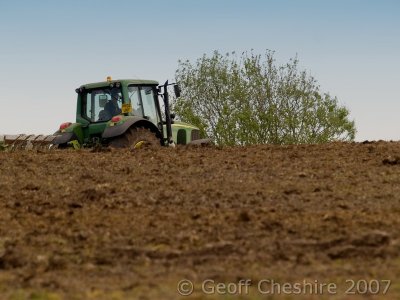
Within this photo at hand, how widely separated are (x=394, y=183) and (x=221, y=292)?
18.4 ft

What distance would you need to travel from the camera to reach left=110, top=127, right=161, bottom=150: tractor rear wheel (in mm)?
16781

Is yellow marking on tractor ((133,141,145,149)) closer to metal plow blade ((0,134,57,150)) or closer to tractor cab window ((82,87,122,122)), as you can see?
tractor cab window ((82,87,122,122))

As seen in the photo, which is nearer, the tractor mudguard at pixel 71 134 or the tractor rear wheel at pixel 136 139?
the tractor rear wheel at pixel 136 139

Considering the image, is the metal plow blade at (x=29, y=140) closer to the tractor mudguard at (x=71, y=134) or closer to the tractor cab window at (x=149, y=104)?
the tractor mudguard at (x=71, y=134)

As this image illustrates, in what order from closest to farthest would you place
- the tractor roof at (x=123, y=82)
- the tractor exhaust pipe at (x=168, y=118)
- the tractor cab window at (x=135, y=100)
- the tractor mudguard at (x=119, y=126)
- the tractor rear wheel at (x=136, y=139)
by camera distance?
the tractor mudguard at (x=119, y=126) < the tractor rear wheel at (x=136, y=139) < the tractor roof at (x=123, y=82) < the tractor cab window at (x=135, y=100) < the tractor exhaust pipe at (x=168, y=118)

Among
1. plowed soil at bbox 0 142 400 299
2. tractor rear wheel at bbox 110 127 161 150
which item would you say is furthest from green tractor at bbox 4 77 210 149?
plowed soil at bbox 0 142 400 299

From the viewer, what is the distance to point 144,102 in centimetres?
1817

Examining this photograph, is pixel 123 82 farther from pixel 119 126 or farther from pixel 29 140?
pixel 29 140

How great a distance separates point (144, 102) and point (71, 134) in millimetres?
1927

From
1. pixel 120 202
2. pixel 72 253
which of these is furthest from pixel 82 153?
pixel 72 253

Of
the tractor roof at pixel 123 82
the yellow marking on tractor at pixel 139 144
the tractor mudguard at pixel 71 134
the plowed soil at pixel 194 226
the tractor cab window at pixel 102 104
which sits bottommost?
the plowed soil at pixel 194 226

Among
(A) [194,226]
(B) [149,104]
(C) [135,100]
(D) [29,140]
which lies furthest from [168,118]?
(A) [194,226]

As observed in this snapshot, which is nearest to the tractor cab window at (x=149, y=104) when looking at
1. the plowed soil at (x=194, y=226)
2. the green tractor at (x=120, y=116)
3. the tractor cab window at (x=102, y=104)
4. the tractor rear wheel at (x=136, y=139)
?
the green tractor at (x=120, y=116)

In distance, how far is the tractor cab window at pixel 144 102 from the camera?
17.8 meters
